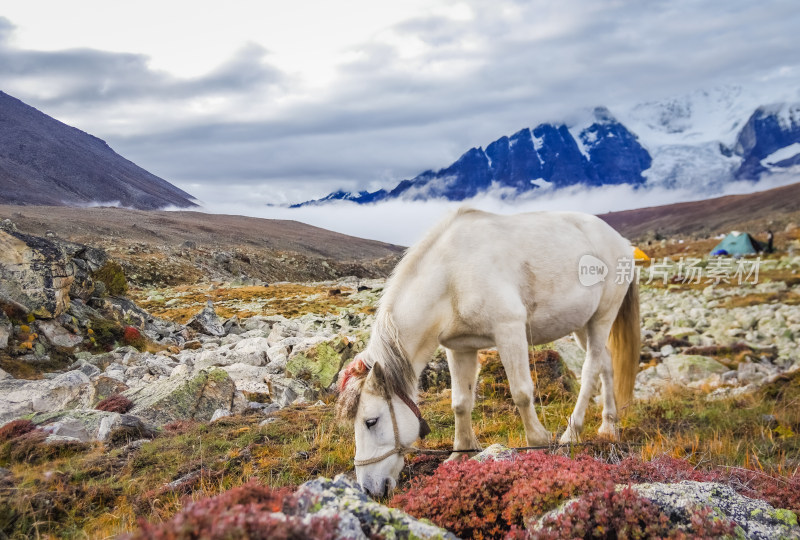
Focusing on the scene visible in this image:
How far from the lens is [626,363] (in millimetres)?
8094

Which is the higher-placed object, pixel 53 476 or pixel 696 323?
pixel 53 476

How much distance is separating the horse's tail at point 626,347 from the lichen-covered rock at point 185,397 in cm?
664

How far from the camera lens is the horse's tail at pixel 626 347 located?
8.12 meters

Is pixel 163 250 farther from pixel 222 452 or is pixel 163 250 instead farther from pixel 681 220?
pixel 681 220

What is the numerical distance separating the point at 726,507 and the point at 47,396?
11326 millimetres

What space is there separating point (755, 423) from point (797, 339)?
40.4 ft

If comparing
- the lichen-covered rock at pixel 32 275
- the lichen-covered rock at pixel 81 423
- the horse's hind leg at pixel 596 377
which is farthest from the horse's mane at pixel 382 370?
the lichen-covered rock at pixel 32 275

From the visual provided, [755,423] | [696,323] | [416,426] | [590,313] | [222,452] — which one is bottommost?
[696,323]

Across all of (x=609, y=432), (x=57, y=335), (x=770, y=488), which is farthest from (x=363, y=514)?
(x=57, y=335)

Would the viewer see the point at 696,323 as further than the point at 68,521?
Yes

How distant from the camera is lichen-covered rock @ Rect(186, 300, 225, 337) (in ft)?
70.0

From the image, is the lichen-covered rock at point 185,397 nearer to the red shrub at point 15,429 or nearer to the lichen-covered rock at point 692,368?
the red shrub at point 15,429

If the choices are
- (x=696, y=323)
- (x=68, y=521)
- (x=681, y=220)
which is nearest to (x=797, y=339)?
(x=696, y=323)

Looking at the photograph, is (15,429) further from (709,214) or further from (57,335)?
(709,214)
